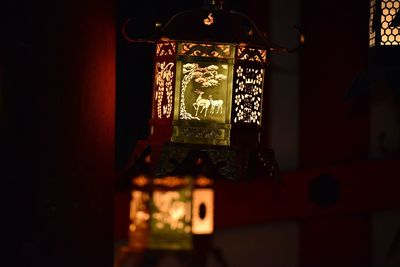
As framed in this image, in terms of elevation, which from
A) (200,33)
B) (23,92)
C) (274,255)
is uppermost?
(200,33)

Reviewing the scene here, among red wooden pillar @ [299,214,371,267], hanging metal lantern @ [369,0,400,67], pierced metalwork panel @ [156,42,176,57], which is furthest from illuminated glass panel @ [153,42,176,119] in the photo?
red wooden pillar @ [299,214,371,267]

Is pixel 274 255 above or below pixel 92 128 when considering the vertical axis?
below

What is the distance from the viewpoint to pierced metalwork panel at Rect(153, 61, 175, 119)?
3971 millimetres

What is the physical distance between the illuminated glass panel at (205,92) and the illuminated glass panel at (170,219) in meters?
2.08

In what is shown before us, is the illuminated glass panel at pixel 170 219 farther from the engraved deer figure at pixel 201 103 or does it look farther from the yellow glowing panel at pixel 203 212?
the engraved deer figure at pixel 201 103

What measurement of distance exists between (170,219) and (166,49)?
7.01ft

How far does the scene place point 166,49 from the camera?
13.2 ft

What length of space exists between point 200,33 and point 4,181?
0.97 meters

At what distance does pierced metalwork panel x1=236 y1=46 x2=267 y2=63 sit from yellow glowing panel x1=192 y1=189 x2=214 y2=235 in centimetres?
214

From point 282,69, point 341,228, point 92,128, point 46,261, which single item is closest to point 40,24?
point 92,128

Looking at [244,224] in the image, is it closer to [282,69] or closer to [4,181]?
[282,69]

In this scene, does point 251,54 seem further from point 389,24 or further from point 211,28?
point 389,24

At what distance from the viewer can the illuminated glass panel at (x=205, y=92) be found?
3.87m

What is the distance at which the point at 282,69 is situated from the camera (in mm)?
6457
